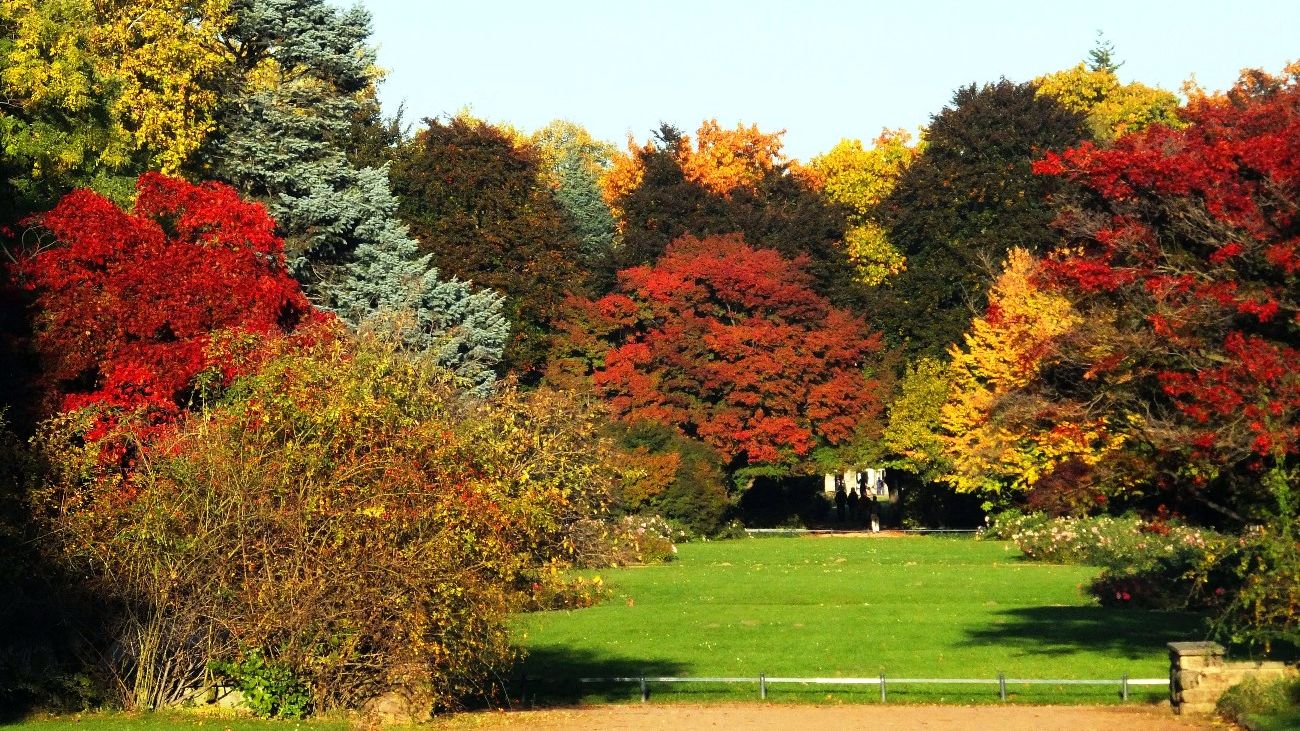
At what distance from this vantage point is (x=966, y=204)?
6644cm

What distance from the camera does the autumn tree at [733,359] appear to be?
64.6 meters

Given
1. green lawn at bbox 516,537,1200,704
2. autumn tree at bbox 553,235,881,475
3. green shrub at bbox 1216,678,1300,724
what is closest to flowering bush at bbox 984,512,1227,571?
green lawn at bbox 516,537,1200,704

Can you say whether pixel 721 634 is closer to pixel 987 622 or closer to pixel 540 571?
pixel 987 622

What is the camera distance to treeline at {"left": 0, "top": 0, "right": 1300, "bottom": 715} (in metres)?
18.8

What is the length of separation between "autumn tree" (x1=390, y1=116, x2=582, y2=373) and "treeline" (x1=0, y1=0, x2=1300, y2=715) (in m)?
0.12

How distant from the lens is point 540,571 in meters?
20.0

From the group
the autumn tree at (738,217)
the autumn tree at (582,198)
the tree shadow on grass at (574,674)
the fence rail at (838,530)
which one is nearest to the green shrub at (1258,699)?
the tree shadow on grass at (574,674)

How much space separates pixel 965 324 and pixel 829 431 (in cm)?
674

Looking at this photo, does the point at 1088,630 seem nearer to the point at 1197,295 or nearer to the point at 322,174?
the point at 1197,295

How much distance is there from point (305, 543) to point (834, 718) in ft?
21.4

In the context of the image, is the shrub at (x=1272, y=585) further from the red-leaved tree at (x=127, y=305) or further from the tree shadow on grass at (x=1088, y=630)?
the red-leaved tree at (x=127, y=305)

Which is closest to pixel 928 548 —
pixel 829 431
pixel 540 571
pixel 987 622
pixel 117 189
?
pixel 829 431

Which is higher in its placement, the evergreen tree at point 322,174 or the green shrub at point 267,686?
the evergreen tree at point 322,174

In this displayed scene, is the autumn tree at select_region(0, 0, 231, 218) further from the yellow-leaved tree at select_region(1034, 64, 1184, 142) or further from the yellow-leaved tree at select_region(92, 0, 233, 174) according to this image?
the yellow-leaved tree at select_region(1034, 64, 1184, 142)
